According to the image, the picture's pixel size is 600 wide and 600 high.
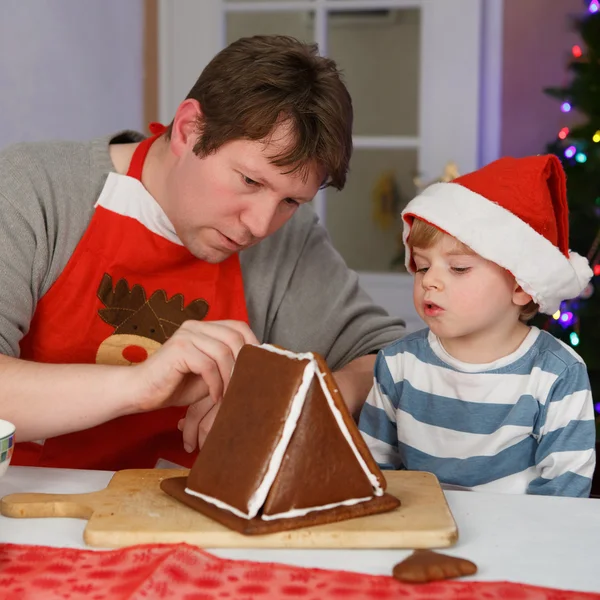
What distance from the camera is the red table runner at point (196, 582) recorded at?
31.4 inches

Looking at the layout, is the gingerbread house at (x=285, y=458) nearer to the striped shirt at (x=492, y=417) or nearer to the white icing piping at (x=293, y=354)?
the white icing piping at (x=293, y=354)

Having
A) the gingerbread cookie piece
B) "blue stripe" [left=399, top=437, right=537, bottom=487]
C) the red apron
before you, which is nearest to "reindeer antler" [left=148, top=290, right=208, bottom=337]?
the red apron

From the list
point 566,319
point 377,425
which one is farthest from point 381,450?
point 566,319

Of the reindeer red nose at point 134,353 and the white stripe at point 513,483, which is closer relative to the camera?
the white stripe at point 513,483

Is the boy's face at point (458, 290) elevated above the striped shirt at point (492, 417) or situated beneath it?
elevated above

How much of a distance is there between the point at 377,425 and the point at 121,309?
462 mm

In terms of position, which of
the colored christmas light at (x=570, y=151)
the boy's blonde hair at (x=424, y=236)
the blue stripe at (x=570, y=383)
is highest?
the boy's blonde hair at (x=424, y=236)

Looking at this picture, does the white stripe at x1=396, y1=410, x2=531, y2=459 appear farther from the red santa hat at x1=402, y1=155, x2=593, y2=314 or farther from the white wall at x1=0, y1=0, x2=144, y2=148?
the white wall at x1=0, y1=0, x2=144, y2=148

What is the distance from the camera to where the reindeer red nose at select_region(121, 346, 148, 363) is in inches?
58.0

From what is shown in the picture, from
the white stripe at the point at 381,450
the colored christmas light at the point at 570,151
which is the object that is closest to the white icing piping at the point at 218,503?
the white stripe at the point at 381,450

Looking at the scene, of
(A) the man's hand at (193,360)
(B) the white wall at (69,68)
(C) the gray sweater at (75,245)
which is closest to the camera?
(A) the man's hand at (193,360)

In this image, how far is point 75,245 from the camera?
144 centimetres

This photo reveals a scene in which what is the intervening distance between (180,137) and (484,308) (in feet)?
1.84

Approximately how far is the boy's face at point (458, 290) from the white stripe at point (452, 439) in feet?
0.47
